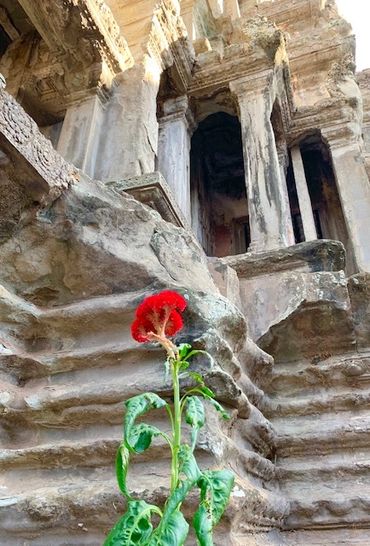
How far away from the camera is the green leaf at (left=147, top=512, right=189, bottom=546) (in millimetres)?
1130

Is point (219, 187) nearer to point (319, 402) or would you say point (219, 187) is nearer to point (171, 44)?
point (171, 44)

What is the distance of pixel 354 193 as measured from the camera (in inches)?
240

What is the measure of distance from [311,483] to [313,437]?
0.28 meters

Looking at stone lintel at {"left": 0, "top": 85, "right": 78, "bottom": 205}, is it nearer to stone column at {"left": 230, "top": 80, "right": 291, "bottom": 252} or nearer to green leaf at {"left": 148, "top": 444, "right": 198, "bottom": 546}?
green leaf at {"left": 148, "top": 444, "right": 198, "bottom": 546}

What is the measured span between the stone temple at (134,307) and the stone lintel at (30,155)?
0.03 feet

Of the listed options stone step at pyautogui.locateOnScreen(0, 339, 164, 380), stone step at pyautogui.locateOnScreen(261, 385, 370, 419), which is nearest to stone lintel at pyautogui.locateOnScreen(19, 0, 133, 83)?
stone step at pyautogui.locateOnScreen(0, 339, 164, 380)

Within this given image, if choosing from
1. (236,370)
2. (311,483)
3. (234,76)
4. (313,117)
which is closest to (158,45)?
(234,76)

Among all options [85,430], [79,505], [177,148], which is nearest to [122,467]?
[79,505]

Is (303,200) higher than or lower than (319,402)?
higher

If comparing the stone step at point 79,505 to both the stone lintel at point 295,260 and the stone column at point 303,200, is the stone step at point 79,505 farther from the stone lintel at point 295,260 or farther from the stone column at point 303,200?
the stone column at point 303,200

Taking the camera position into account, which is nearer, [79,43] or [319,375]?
[319,375]

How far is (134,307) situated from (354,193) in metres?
4.56

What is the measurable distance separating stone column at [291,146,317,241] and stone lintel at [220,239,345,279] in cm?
275

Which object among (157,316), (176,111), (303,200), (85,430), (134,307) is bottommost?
(85,430)
